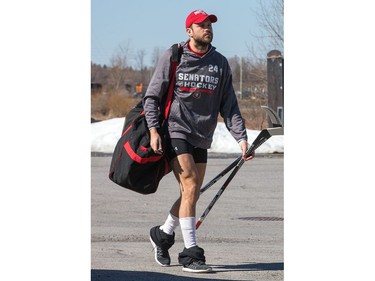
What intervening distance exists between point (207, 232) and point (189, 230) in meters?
2.58

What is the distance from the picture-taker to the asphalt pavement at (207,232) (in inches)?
291

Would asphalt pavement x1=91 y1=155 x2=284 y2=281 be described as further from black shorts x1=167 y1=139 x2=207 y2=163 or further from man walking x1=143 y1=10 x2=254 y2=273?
black shorts x1=167 y1=139 x2=207 y2=163

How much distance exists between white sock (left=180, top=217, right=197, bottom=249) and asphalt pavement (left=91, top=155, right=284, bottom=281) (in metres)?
0.20

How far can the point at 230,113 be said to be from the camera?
760 centimetres

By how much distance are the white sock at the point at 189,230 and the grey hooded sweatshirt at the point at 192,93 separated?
488 mm

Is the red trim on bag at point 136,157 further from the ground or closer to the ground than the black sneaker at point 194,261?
further from the ground

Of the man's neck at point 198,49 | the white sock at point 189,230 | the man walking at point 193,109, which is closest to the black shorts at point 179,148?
the man walking at point 193,109

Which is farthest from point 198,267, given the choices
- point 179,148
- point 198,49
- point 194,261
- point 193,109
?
point 198,49

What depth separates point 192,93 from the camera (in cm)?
733

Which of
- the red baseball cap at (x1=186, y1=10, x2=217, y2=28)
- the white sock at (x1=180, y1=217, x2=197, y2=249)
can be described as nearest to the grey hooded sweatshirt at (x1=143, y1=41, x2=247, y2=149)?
the red baseball cap at (x1=186, y1=10, x2=217, y2=28)

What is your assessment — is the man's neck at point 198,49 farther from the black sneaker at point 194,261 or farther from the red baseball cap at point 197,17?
the black sneaker at point 194,261
